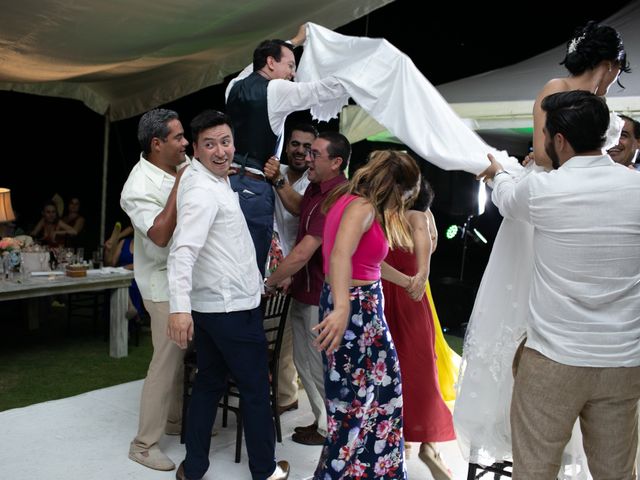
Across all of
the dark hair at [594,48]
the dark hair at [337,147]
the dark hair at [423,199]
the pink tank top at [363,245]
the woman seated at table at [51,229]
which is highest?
the dark hair at [594,48]

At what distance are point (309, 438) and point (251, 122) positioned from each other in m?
1.68

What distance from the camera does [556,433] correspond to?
6.57 feet

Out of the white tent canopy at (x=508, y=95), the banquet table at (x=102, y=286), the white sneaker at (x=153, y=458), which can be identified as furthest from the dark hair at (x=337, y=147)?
the banquet table at (x=102, y=286)

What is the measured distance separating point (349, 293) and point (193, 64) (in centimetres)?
455

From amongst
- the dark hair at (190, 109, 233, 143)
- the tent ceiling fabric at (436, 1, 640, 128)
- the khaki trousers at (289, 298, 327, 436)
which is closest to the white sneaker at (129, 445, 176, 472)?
the khaki trousers at (289, 298, 327, 436)

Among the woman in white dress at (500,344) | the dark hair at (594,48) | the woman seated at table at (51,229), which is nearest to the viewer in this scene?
the dark hair at (594,48)

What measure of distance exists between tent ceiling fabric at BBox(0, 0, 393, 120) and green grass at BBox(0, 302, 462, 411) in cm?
231

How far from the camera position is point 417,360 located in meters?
3.06

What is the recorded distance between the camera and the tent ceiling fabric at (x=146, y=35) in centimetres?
396

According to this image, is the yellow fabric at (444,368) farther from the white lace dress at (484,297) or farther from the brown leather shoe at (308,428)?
the white lace dress at (484,297)

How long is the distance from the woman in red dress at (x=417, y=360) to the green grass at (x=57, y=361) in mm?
2314

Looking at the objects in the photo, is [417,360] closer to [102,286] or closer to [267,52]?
[267,52]

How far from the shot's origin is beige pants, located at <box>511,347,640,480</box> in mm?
1948

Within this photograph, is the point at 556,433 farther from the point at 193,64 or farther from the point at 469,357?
the point at 193,64
